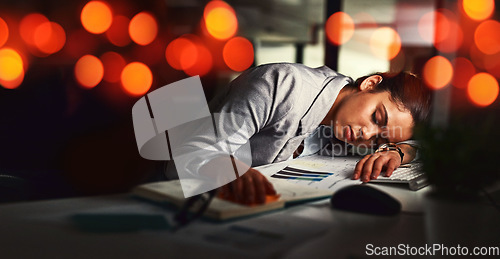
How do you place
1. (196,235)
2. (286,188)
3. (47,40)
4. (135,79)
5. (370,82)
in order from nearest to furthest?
1. (196,235)
2. (286,188)
3. (370,82)
4. (47,40)
5. (135,79)

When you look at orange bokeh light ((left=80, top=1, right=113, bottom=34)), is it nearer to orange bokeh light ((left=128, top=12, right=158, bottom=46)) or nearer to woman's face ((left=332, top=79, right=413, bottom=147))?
orange bokeh light ((left=128, top=12, right=158, bottom=46))

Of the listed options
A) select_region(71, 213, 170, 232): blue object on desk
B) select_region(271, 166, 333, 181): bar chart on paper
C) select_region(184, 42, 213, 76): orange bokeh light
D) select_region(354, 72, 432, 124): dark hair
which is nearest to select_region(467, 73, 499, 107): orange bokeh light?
select_region(354, 72, 432, 124): dark hair

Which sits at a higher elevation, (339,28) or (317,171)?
(339,28)

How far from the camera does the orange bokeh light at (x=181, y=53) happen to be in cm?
148

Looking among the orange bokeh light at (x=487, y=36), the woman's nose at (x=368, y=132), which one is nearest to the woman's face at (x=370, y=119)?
the woman's nose at (x=368, y=132)

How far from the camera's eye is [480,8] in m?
1.11

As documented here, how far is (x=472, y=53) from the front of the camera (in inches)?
44.6

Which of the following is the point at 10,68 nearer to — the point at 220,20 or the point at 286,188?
the point at 220,20

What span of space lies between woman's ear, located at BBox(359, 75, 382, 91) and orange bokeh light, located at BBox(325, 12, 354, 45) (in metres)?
0.44

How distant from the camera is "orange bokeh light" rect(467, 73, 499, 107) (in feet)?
3.48

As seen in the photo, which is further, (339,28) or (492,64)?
(339,28)

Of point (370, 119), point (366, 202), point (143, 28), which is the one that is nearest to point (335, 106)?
point (370, 119)

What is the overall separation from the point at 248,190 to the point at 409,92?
683 millimetres

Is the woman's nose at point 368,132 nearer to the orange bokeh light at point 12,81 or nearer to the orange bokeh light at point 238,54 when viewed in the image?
the orange bokeh light at point 238,54
